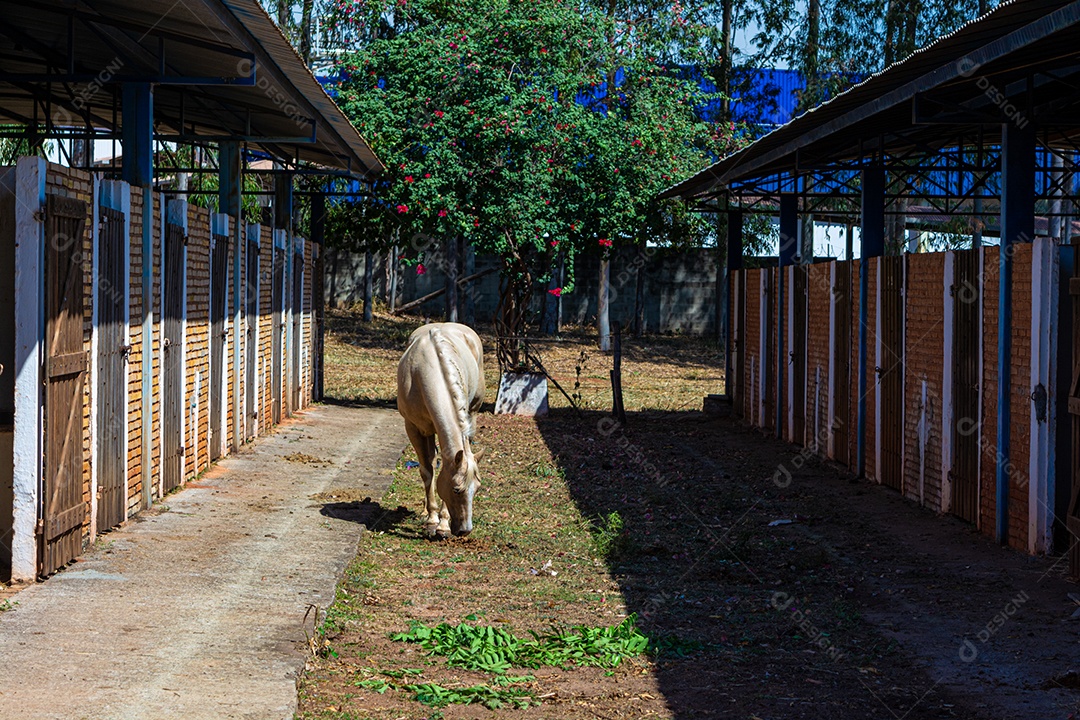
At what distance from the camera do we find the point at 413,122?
61.9 feet

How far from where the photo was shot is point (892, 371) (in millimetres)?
12305

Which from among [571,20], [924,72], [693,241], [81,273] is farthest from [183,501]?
[693,241]

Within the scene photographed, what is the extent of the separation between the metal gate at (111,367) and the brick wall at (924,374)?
707 centimetres

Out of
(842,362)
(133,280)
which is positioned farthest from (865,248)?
(133,280)

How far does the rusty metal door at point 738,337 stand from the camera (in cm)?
1958

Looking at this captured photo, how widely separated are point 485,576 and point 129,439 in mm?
3204

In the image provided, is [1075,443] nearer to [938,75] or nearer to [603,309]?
[938,75]

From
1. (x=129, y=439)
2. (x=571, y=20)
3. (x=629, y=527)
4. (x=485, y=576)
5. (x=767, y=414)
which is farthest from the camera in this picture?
(x=571, y=20)

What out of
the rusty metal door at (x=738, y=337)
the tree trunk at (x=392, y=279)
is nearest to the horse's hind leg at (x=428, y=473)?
the rusty metal door at (x=738, y=337)

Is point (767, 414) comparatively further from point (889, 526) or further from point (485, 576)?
point (485, 576)

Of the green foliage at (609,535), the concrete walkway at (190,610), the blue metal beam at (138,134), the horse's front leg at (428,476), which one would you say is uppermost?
the blue metal beam at (138,134)

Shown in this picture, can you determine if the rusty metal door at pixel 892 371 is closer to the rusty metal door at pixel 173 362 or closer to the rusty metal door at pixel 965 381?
the rusty metal door at pixel 965 381

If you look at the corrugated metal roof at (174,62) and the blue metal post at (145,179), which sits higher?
the corrugated metal roof at (174,62)

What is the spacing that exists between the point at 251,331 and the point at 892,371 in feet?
25.6
